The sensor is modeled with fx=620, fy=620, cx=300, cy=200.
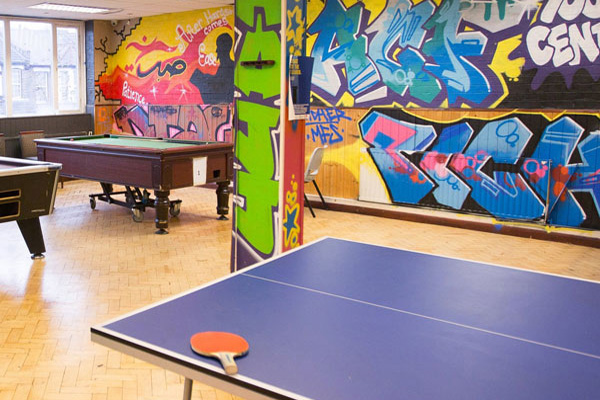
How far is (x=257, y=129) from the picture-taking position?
423 centimetres

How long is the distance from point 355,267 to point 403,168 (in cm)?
518

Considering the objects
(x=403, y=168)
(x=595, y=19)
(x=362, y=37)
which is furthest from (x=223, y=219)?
(x=595, y=19)

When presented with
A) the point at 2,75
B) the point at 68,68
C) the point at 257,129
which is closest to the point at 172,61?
the point at 68,68

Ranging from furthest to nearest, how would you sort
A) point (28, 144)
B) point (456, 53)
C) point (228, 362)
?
1. point (28, 144)
2. point (456, 53)
3. point (228, 362)

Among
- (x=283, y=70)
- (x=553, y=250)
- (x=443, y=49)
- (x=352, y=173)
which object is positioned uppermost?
(x=443, y=49)

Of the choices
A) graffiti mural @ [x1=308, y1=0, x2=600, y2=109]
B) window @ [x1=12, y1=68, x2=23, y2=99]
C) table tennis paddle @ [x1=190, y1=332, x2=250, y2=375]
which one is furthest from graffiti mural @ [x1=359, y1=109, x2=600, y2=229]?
window @ [x1=12, y1=68, x2=23, y2=99]

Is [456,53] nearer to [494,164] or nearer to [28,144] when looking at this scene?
[494,164]

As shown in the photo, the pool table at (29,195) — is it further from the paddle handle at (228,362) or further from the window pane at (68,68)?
the window pane at (68,68)

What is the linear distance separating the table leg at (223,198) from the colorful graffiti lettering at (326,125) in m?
1.74

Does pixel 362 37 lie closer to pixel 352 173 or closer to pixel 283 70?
pixel 352 173

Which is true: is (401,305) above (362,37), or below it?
below

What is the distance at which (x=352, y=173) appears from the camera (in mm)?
8094

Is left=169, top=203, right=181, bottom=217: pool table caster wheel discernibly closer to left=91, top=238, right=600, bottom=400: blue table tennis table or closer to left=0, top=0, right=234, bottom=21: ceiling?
left=0, top=0, right=234, bottom=21: ceiling

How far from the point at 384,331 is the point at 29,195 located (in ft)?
13.6
